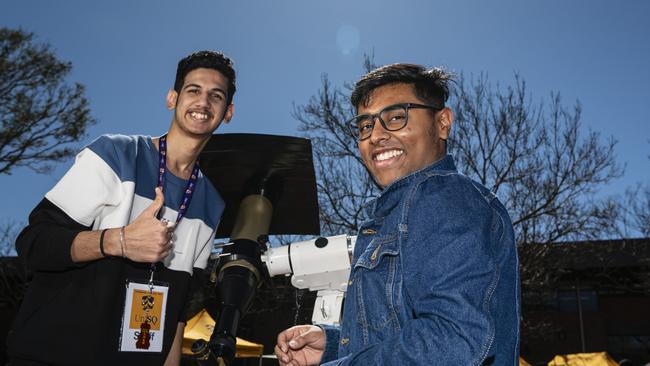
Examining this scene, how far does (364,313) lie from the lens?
1718 mm

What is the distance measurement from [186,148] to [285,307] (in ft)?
59.3

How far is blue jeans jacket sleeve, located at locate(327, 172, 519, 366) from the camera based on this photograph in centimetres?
133

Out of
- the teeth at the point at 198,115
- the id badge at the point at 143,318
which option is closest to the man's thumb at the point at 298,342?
the id badge at the point at 143,318

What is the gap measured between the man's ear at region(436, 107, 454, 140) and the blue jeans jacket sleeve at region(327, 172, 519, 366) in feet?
1.77

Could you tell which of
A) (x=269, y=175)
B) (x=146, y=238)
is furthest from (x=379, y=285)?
(x=269, y=175)

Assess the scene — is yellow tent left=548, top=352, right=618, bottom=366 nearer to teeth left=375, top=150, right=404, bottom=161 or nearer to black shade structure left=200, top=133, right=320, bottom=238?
black shade structure left=200, top=133, right=320, bottom=238

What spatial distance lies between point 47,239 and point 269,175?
1347mm

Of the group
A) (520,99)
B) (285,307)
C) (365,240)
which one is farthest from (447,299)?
(285,307)

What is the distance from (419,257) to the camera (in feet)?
4.81

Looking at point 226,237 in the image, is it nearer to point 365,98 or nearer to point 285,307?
point 365,98

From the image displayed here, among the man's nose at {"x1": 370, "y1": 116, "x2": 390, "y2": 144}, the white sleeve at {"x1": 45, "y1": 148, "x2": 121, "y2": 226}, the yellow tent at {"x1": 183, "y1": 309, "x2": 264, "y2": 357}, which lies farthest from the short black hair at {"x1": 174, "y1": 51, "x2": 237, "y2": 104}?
the yellow tent at {"x1": 183, "y1": 309, "x2": 264, "y2": 357}

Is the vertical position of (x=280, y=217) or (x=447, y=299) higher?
(x=280, y=217)

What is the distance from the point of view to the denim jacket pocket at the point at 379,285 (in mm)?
1625

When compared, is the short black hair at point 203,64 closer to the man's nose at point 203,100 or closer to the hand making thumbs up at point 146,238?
the man's nose at point 203,100
